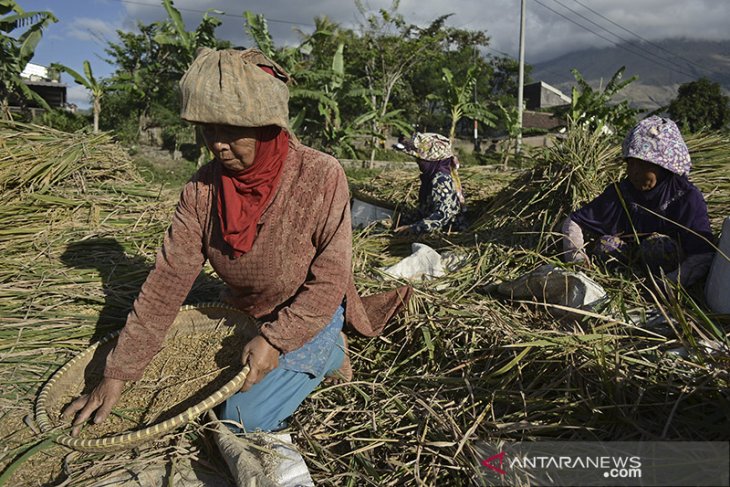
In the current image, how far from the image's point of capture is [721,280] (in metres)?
1.97

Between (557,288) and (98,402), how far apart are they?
173cm

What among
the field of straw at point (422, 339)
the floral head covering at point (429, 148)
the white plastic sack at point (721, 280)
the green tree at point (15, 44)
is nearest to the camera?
the field of straw at point (422, 339)

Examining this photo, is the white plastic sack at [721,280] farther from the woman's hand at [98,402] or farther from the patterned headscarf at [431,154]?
the woman's hand at [98,402]

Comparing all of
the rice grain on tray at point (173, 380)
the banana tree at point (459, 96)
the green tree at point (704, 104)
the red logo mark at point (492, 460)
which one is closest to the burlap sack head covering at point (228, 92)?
the rice grain on tray at point (173, 380)

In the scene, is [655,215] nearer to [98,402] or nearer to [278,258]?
[278,258]

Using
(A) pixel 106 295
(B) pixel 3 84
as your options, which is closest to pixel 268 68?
(A) pixel 106 295

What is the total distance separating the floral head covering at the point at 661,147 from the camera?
7.30ft

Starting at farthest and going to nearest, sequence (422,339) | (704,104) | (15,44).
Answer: (704,104) → (15,44) → (422,339)

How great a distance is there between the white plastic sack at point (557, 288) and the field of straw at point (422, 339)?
6cm

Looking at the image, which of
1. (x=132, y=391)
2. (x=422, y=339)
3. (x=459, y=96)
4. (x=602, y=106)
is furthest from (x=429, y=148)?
(x=459, y=96)

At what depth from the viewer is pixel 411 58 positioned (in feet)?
49.1

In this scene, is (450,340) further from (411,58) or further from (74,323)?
(411,58)

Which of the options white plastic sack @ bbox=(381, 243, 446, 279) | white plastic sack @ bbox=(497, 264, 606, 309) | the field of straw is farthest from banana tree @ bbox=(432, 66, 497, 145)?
white plastic sack @ bbox=(497, 264, 606, 309)

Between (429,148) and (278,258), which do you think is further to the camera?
(429,148)
